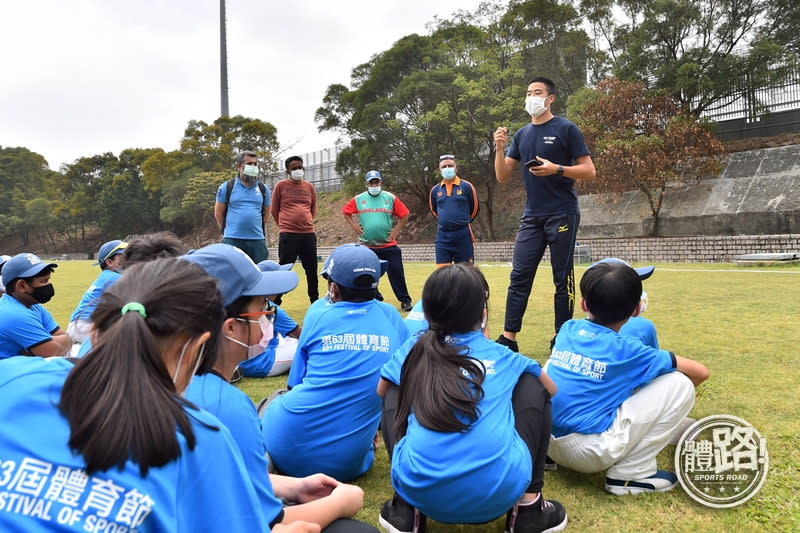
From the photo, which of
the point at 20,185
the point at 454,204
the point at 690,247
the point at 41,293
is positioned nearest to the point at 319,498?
the point at 41,293

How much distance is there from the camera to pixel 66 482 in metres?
0.92

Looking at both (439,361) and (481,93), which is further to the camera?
(481,93)

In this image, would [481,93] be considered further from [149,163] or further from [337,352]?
[149,163]

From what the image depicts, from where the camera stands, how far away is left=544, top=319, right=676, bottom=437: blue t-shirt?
2.50m

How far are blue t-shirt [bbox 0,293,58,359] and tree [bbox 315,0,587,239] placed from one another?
21.8 meters

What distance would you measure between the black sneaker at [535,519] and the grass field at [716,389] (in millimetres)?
106

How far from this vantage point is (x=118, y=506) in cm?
92

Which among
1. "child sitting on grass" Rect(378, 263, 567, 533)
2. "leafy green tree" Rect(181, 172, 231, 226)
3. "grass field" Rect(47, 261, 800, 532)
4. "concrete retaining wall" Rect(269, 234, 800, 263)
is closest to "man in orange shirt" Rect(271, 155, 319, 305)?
"grass field" Rect(47, 261, 800, 532)

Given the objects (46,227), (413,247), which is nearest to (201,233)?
(46,227)

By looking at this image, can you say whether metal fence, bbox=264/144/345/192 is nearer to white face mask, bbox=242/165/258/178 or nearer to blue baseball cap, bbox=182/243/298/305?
white face mask, bbox=242/165/258/178

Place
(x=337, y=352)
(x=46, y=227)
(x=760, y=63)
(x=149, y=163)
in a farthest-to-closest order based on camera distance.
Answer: (x=46, y=227)
(x=149, y=163)
(x=760, y=63)
(x=337, y=352)

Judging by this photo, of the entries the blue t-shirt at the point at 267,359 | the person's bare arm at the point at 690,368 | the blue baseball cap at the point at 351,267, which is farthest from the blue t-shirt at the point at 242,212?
the person's bare arm at the point at 690,368

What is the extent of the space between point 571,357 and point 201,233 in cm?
4934

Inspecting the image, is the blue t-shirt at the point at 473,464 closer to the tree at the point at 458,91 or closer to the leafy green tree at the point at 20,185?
the tree at the point at 458,91
